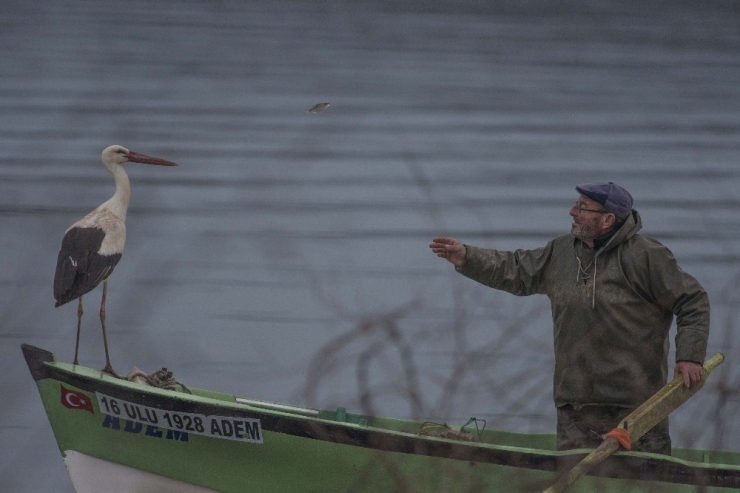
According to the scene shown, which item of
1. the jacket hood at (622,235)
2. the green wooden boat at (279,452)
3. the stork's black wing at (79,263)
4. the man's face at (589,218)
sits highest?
the man's face at (589,218)

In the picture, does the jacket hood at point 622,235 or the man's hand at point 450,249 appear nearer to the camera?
the jacket hood at point 622,235

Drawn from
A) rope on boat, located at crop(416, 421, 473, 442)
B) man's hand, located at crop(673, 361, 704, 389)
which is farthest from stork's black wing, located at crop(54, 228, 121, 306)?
man's hand, located at crop(673, 361, 704, 389)

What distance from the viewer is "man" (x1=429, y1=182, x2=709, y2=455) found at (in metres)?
4.42

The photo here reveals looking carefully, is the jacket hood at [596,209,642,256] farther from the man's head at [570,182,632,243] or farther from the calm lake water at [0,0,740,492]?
the calm lake water at [0,0,740,492]

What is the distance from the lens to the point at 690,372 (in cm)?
438

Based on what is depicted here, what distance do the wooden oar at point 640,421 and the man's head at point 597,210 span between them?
21.9 inches

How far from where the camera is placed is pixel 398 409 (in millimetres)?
6934

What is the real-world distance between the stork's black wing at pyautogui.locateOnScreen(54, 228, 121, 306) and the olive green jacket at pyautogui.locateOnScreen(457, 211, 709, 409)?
1.96m

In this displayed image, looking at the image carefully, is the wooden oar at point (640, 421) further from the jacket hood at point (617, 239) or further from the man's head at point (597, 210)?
the man's head at point (597, 210)

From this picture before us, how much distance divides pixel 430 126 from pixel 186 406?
10.9m

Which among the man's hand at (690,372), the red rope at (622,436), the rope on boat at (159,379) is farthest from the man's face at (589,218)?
the rope on boat at (159,379)

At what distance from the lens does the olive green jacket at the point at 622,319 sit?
4.41 meters

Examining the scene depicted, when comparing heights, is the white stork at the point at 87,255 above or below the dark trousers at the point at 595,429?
above

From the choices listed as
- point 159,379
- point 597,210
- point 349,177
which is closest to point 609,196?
point 597,210
